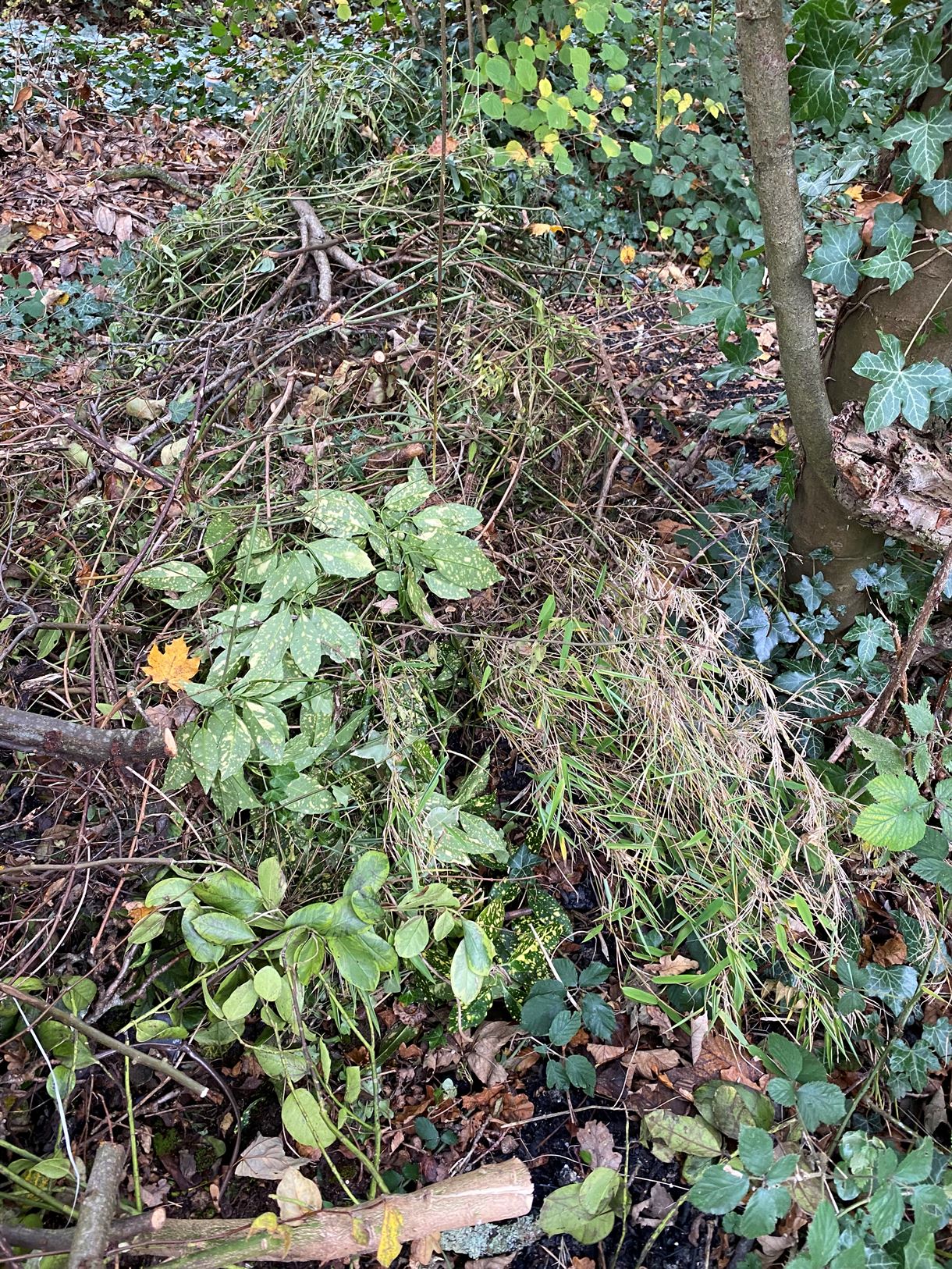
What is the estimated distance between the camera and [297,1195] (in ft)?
3.74

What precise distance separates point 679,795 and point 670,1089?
0.50m

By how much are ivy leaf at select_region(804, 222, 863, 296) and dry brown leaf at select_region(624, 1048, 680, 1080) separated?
1433mm

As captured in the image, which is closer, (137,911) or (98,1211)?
(98,1211)

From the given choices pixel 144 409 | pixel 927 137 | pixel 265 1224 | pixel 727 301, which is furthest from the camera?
pixel 144 409

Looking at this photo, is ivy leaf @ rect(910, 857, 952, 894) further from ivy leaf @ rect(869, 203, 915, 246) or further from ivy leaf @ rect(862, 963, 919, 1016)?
ivy leaf @ rect(869, 203, 915, 246)

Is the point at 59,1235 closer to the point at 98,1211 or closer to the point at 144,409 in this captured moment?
the point at 98,1211

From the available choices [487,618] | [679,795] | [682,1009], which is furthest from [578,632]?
[682,1009]

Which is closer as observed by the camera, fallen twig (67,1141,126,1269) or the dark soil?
fallen twig (67,1141,126,1269)

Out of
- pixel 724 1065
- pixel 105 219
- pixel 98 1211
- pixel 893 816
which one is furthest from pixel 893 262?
pixel 105 219

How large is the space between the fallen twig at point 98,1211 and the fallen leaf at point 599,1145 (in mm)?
707

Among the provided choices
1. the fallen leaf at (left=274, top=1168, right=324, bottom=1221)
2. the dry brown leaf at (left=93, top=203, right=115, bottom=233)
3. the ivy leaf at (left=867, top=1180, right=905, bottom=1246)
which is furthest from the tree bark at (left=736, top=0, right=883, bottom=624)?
the dry brown leaf at (left=93, top=203, right=115, bottom=233)

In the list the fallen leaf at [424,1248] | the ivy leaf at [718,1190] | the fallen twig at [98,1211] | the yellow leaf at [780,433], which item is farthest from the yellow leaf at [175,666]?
the yellow leaf at [780,433]

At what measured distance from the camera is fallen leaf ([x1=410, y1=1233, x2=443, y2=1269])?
1.15 m

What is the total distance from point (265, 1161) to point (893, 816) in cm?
116
